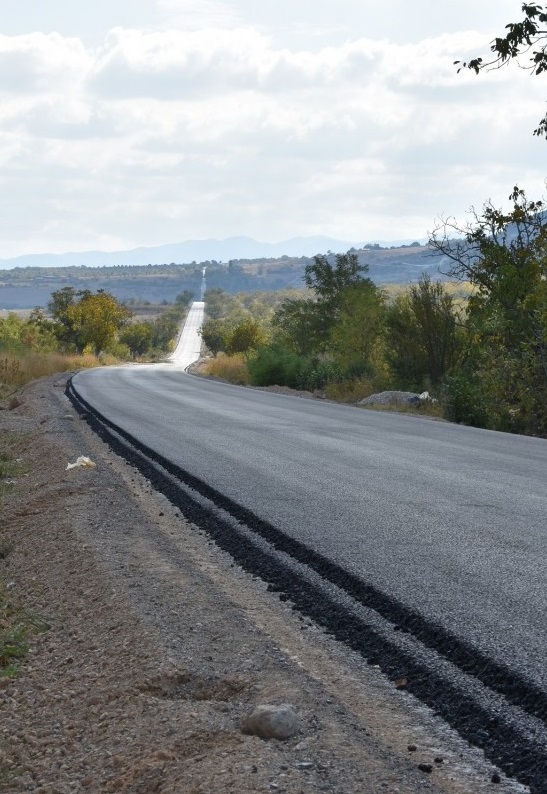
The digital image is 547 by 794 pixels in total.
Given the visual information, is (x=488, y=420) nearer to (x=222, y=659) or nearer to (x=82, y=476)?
(x=82, y=476)

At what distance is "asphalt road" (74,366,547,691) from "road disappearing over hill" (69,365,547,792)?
0.02 metres

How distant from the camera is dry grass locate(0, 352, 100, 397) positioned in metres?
42.8

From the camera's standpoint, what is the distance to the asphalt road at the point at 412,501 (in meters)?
5.68

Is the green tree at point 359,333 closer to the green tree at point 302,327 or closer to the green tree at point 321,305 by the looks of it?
the green tree at point 321,305

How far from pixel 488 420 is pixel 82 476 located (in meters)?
11.2

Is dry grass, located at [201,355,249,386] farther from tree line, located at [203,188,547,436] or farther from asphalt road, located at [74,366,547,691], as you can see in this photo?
asphalt road, located at [74,366,547,691]

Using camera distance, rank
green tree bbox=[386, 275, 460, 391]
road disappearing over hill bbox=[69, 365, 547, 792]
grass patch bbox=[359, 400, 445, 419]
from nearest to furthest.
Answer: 1. road disappearing over hill bbox=[69, 365, 547, 792]
2. grass patch bbox=[359, 400, 445, 419]
3. green tree bbox=[386, 275, 460, 391]

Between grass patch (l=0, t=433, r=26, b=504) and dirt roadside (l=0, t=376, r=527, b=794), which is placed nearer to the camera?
dirt roadside (l=0, t=376, r=527, b=794)

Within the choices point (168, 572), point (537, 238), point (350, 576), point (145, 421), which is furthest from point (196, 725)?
point (537, 238)

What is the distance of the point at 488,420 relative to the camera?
2111 centimetres

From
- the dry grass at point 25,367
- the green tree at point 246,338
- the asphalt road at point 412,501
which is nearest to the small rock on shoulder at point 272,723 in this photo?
the asphalt road at point 412,501

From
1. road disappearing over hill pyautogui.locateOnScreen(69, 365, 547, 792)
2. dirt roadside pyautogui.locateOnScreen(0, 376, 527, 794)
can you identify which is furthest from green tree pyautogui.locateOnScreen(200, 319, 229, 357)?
dirt roadside pyautogui.locateOnScreen(0, 376, 527, 794)

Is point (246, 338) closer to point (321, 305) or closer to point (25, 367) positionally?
point (321, 305)

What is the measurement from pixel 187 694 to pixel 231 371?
4609 cm
